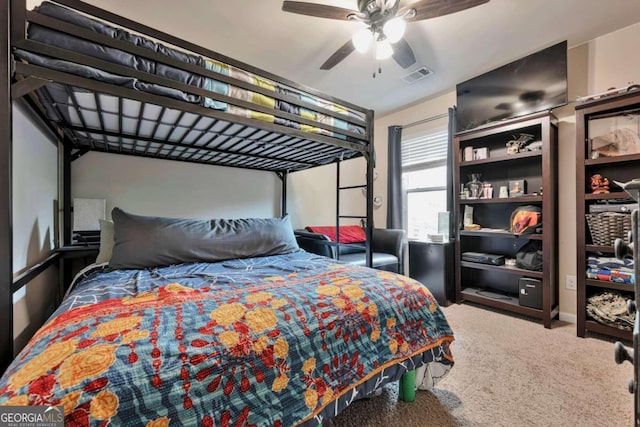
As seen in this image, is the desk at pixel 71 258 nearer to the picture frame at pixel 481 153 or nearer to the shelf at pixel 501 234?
the shelf at pixel 501 234

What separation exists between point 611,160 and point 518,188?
67 centimetres

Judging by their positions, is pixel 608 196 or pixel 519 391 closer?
pixel 519 391

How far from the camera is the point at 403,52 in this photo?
6.51ft

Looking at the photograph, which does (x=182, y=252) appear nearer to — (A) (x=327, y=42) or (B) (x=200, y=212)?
(B) (x=200, y=212)

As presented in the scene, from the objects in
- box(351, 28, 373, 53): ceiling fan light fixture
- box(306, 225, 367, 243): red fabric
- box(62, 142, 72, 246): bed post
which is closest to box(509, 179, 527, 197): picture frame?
box(306, 225, 367, 243): red fabric

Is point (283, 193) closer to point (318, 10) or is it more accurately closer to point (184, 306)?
point (318, 10)

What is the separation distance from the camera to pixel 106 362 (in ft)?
2.19

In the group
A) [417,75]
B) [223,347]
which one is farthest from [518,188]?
[223,347]

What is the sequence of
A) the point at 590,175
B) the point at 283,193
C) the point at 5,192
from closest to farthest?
the point at 5,192, the point at 590,175, the point at 283,193

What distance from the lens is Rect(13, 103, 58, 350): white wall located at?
1171mm

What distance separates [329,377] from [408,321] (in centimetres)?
51

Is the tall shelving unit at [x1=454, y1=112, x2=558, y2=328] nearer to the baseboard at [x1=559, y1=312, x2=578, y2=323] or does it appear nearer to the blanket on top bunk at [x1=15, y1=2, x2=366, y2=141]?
the baseboard at [x1=559, y1=312, x2=578, y2=323]

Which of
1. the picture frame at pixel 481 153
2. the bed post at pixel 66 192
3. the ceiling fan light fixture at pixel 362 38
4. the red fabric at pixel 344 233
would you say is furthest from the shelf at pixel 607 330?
the bed post at pixel 66 192

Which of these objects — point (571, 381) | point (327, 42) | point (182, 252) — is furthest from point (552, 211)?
point (182, 252)
